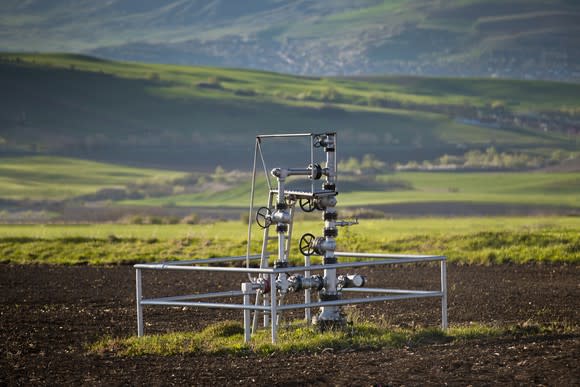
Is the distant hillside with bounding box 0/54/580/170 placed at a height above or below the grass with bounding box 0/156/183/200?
above

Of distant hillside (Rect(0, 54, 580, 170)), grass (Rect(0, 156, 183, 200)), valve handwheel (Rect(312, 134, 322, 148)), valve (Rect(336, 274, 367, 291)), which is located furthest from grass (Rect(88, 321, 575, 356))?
distant hillside (Rect(0, 54, 580, 170))

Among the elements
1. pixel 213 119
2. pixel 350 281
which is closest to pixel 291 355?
pixel 350 281

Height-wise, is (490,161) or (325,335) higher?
(490,161)

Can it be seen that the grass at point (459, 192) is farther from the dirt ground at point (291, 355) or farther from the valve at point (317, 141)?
Result: the valve at point (317, 141)

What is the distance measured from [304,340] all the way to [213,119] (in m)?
148

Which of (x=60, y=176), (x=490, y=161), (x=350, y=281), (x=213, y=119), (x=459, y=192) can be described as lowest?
(x=459, y=192)

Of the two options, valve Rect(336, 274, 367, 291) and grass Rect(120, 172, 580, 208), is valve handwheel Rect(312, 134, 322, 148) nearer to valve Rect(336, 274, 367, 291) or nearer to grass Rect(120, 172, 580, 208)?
valve Rect(336, 274, 367, 291)

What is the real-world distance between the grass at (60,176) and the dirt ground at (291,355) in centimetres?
8555

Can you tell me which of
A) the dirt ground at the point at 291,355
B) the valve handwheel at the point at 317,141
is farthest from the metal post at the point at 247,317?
the valve handwheel at the point at 317,141

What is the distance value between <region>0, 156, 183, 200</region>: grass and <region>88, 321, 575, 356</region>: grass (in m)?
94.1

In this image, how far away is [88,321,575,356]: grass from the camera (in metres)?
13.8

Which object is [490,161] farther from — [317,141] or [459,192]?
[317,141]

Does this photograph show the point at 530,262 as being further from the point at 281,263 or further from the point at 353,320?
the point at 281,263

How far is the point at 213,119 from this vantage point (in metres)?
161
